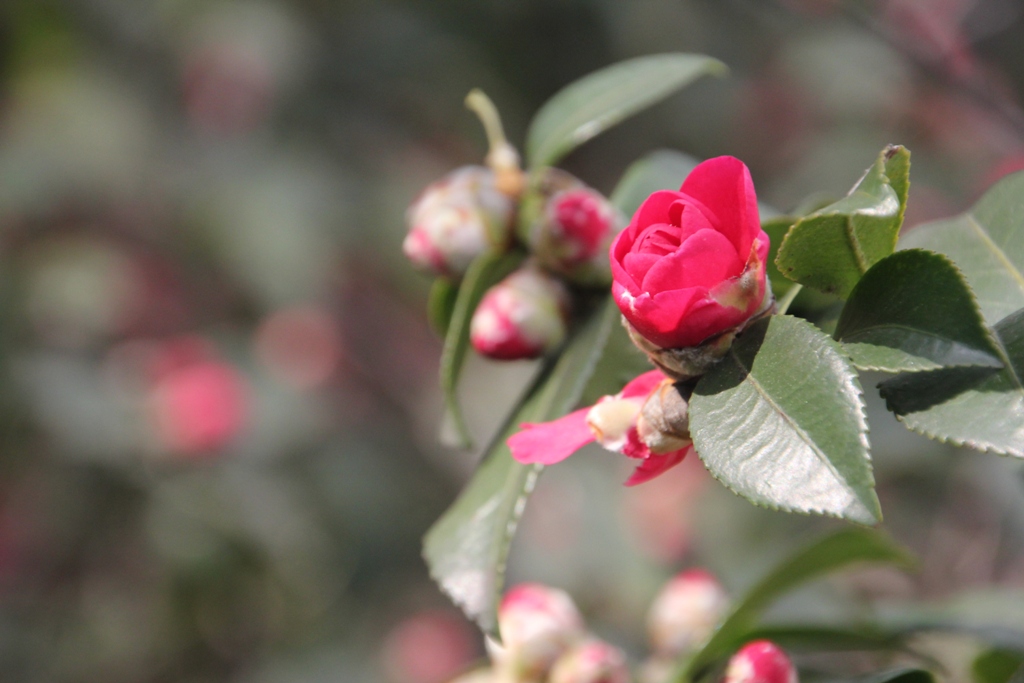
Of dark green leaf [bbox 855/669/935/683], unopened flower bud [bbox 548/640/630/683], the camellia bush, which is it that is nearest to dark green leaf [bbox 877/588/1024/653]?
the camellia bush

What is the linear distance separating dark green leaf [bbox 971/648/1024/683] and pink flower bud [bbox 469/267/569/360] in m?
0.43

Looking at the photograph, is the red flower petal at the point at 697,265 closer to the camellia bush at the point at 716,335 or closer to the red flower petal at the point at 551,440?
the camellia bush at the point at 716,335

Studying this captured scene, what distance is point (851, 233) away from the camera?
461mm

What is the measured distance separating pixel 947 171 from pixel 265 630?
2041mm

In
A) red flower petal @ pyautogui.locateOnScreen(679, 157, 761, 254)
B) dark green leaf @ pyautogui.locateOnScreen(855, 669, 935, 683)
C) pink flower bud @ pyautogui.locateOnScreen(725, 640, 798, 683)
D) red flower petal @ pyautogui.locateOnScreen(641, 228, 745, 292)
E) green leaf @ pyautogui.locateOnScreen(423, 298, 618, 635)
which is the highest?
red flower petal @ pyautogui.locateOnScreen(679, 157, 761, 254)

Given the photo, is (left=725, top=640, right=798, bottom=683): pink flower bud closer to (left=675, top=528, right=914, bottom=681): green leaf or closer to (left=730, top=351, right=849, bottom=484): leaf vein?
(left=675, top=528, right=914, bottom=681): green leaf

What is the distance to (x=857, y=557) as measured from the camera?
0.85m

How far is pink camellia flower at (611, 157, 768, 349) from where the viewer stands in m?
0.46

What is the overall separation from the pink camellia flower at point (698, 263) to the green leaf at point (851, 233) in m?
0.02

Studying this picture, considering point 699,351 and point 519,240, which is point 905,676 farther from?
point 519,240

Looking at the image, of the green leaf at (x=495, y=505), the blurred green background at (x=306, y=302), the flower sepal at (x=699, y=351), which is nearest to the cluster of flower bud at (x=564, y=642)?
the green leaf at (x=495, y=505)

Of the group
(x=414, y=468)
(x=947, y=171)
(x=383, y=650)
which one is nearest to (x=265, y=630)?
(x=383, y=650)

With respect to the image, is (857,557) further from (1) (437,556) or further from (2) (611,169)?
(2) (611,169)

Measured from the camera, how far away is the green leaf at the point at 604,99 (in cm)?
77
